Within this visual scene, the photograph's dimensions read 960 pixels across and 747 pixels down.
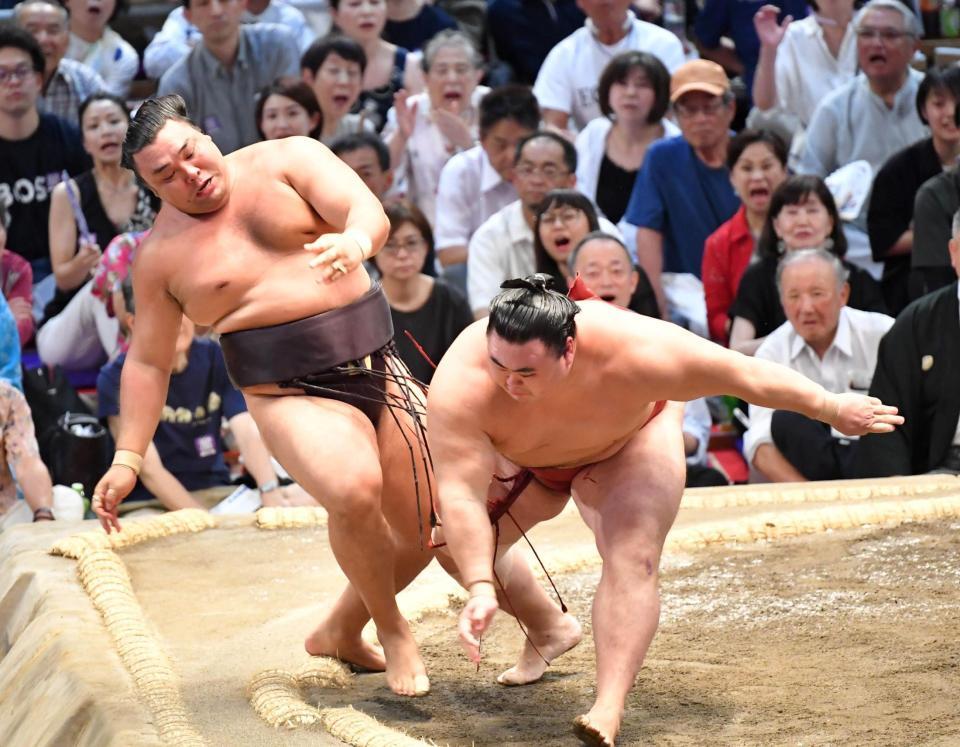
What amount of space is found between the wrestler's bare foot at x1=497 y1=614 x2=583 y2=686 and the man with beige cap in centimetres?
215

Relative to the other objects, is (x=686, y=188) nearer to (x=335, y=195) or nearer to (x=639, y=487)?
(x=335, y=195)

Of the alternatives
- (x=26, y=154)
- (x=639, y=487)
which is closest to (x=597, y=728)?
(x=639, y=487)

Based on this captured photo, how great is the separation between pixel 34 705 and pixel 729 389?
4.35 feet

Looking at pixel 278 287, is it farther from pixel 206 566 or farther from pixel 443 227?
pixel 443 227

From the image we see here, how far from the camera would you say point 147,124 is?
254 centimetres

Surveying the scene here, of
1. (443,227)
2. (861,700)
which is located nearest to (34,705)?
(861,700)

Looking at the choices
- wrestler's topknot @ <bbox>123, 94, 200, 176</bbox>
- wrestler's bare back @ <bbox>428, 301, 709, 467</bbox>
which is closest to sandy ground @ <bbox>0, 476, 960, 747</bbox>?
wrestler's bare back @ <bbox>428, 301, 709, 467</bbox>

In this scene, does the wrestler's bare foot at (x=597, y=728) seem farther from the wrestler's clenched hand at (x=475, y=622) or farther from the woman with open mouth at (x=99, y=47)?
the woman with open mouth at (x=99, y=47)

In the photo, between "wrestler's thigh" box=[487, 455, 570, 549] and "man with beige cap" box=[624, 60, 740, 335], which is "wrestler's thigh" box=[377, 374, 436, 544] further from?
"man with beige cap" box=[624, 60, 740, 335]

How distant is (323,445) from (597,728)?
67cm

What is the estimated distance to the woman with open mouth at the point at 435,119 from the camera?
505 centimetres

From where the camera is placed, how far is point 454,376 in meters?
2.31

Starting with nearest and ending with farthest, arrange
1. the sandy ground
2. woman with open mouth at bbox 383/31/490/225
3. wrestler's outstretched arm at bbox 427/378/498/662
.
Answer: wrestler's outstretched arm at bbox 427/378/498/662, the sandy ground, woman with open mouth at bbox 383/31/490/225

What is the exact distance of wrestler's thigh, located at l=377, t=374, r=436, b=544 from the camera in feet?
8.77
